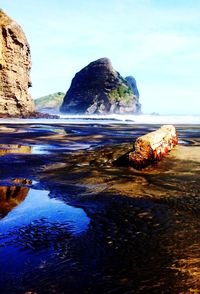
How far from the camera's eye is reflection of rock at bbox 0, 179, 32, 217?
515 cm

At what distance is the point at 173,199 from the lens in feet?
18.9

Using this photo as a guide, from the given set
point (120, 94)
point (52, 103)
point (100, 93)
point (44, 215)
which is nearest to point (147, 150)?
point (44, 215)

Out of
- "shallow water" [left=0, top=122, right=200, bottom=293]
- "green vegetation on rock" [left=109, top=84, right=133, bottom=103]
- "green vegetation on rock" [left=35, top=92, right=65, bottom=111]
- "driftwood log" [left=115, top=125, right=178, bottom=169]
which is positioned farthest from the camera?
"green vegetation on rock" [left=35, top=92, right=65, bottom=111]

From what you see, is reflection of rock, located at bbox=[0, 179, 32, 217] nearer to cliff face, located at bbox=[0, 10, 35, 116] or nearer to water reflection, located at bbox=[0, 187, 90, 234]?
water reflection, located at bbox=[0, 187, 90, 234]

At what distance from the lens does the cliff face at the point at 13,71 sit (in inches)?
1758

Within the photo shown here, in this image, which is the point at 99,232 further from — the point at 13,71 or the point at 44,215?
the point at 13,71

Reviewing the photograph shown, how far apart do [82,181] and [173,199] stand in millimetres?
2220

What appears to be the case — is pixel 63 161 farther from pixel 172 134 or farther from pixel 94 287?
pixel 94 287

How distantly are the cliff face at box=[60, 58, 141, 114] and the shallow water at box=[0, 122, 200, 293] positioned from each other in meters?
117

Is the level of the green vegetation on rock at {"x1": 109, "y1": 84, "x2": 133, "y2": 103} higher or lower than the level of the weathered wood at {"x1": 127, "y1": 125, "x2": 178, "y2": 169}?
higher

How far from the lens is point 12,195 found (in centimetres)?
591

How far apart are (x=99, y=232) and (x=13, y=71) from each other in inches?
1808

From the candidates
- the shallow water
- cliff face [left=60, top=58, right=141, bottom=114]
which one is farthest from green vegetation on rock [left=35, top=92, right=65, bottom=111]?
the shallow water

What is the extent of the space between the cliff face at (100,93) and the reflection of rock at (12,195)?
383 ft
